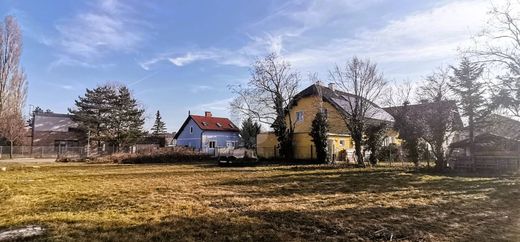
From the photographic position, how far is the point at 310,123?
33469 mm

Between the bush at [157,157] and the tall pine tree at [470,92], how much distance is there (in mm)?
25026

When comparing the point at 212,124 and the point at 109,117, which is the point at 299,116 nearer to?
the point at 212,124

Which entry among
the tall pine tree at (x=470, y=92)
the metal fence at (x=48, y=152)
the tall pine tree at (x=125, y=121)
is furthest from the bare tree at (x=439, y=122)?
the tall pine tree at (x=125, y=121)

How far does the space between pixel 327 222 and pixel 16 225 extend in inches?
242

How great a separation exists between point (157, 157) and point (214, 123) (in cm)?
2023

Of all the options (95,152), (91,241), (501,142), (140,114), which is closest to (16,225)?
(91,241)

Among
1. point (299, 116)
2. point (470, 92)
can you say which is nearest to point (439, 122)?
point (470, 92)

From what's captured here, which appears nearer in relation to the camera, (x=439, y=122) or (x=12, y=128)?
(x=439, y=122)

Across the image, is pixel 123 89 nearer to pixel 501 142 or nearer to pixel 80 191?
pixel 80 191

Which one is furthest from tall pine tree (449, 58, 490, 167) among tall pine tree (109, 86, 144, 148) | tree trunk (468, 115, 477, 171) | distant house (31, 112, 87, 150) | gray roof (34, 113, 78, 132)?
gray roof (34, 113, 78, 132)

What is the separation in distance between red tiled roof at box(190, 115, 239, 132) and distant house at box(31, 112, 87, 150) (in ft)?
56.2

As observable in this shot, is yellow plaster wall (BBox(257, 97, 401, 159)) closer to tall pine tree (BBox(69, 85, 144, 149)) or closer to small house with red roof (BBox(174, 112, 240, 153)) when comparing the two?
small house with red roof (BBox(174, 112, 240, 153))

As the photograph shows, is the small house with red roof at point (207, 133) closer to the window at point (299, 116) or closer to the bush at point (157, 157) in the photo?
the bush at point (157, 157)

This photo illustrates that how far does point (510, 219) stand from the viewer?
7.73 metres
